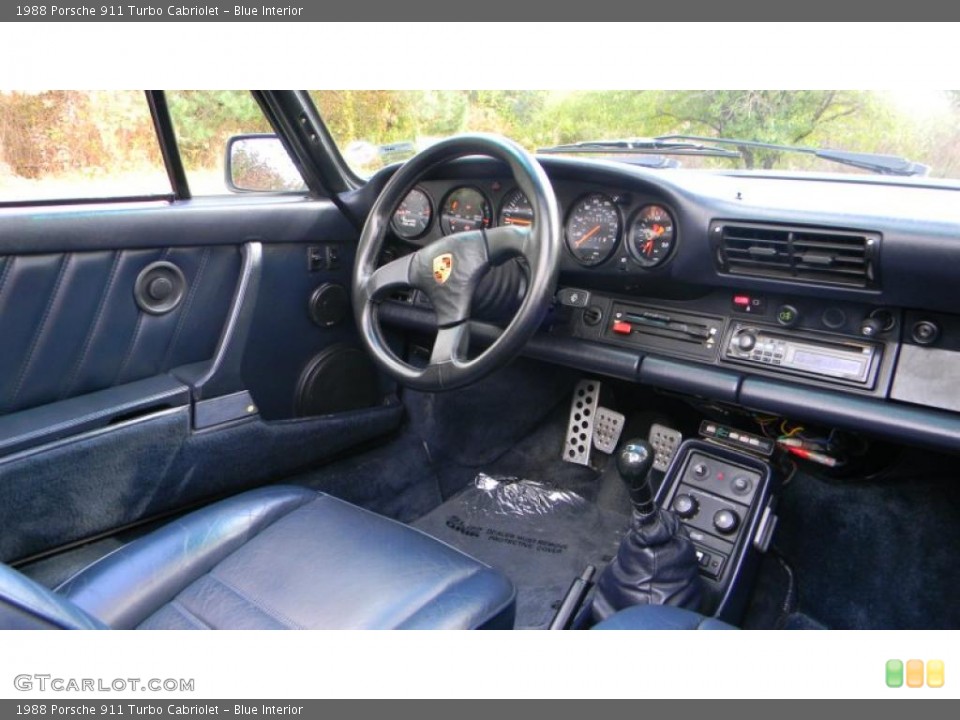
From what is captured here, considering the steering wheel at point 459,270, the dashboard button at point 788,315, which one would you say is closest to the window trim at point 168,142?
the steering wheel at point 459,270

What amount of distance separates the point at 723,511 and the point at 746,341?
0.49 meters

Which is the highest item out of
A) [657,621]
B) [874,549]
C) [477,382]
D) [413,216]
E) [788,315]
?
[413,216]

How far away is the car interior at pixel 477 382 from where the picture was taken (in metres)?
1.61

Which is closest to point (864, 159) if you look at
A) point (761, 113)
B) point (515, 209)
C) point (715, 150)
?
point (761, 113)

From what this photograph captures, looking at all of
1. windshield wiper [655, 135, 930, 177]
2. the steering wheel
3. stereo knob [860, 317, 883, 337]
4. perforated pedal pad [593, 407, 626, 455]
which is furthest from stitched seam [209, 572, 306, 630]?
windshield wiper [655, 135, 930, 177]

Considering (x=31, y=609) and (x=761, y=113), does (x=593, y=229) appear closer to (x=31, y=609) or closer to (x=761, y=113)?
(x=761, y=113)

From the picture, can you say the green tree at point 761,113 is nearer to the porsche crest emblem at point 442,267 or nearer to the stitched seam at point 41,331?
the porsche crest emblem at point 442,267

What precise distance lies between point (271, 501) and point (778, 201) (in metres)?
1.46

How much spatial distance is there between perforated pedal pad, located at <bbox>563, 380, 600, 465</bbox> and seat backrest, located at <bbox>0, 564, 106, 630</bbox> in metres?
2.05

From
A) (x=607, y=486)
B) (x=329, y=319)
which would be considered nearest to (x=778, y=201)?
(x=607, y=486)

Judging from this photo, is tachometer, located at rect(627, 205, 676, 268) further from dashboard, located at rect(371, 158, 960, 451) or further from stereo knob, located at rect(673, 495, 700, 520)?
stereo knob, located at rect(673, 495, 700, 520)

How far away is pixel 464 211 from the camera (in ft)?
8.00

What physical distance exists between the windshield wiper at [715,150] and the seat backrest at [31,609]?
1.95m

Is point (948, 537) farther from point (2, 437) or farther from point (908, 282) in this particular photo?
point (2, 437)
